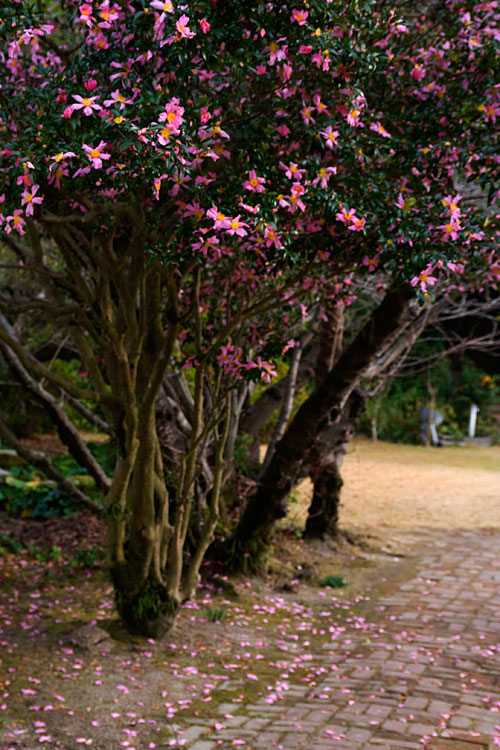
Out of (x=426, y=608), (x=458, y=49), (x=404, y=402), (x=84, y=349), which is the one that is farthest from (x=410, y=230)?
(x=404, y=402)

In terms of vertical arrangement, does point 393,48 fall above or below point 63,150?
above

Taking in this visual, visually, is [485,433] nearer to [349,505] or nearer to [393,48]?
[349,505]

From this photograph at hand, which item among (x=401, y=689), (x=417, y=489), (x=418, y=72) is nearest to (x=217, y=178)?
(x=418, y=72)

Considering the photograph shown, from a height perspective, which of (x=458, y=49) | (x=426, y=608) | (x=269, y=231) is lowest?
(x=426, y=608)

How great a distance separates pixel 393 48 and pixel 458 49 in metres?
0.41

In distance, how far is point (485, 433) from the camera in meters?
21.0

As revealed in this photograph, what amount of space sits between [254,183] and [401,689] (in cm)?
311

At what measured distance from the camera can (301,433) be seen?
259 inches

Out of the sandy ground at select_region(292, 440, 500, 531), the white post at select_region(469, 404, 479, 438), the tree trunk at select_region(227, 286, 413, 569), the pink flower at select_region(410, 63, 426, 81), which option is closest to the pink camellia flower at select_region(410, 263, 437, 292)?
the pink flower at select_region(410, 63, 426, 81)

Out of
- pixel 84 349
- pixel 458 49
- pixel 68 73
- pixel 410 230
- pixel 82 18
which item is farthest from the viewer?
pixel 84 349

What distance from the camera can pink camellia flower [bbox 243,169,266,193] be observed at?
11.5 ft

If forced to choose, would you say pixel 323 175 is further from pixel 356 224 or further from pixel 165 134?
pixel 165 134

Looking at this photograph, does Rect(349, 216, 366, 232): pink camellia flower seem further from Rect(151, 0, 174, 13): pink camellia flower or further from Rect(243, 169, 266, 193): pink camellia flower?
Rect(151, 0, 174, 13): pink camellia flower

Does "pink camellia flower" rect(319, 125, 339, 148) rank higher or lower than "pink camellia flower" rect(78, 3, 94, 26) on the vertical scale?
lower
